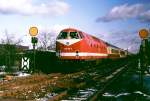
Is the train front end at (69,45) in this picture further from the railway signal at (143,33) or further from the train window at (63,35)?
the railway signal at (143,33)

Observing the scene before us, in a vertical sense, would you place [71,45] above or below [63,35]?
below

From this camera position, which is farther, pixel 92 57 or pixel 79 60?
pixel 92 57

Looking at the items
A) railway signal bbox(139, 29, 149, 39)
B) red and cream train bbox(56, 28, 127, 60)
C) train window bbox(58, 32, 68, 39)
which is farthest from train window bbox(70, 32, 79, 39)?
railway signal bbox(139, 29, 149, 39)

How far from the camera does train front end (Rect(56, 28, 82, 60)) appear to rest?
24.9 metres

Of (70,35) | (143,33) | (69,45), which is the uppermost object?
(70,35)

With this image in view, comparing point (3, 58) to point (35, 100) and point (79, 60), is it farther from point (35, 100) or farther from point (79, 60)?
point (35, 100)

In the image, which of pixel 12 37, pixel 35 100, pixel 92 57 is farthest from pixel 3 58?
pixel 35 100

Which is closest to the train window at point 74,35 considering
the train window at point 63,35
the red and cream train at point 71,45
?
the red and cream train at point 71,45

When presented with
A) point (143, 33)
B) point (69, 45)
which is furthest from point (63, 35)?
point (143, 33)

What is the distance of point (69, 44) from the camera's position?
82.2ft

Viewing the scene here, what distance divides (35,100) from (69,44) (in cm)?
1458

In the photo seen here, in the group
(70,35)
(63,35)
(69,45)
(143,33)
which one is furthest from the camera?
(63,35)

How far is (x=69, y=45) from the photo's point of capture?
2500cm

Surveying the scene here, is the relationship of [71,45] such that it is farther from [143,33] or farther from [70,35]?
[143,33]
